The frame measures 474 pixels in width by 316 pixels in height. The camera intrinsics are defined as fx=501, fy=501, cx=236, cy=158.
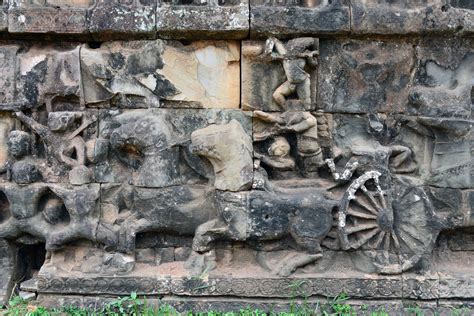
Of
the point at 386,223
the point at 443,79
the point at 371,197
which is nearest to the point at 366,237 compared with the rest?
the point at 386,223

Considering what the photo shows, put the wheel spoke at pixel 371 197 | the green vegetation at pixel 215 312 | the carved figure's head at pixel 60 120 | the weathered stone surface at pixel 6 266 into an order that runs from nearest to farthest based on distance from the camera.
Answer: the green vegetation at pixel 215 312 < the wheel spoke at pixel 371 197 < the carved figure's head at pixel 60 120 < the weathered stone surface at pixel 6 266

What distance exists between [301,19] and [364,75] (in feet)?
2.75

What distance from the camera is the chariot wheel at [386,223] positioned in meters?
4.75

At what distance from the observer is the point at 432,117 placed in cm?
485

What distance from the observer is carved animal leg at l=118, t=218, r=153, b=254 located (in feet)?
15.9

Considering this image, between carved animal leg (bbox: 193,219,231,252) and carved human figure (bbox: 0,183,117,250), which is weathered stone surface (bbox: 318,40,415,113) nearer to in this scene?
carved animal leg (bbox: 193,219,231,252)

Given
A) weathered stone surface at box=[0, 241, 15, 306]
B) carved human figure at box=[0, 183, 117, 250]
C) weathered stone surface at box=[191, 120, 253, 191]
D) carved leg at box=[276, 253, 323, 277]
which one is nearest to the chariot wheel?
carved leg at box=[276, 253, 323, 277]

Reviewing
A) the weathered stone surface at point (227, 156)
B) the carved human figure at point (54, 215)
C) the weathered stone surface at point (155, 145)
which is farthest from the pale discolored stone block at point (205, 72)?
the carved human figure at point (54, 215)

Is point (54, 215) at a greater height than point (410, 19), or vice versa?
point (410, 19)

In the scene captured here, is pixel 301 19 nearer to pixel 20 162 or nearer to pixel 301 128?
pixel 301 128

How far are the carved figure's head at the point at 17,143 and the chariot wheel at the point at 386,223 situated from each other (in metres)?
3.14

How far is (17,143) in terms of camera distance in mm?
4902

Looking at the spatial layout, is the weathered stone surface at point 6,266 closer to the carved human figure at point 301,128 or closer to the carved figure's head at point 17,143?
the carved figure's head at point 17,143

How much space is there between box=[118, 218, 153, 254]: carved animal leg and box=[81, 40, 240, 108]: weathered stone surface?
118cm
